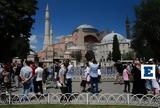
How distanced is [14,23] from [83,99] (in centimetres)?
1794

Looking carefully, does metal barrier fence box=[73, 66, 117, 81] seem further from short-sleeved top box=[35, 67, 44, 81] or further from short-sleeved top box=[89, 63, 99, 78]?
short-sleeved top box=[35, 67, 44, 81]

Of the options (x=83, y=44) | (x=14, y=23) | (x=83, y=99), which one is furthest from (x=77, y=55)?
(x=83, y=99)

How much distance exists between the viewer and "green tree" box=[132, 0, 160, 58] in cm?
4787

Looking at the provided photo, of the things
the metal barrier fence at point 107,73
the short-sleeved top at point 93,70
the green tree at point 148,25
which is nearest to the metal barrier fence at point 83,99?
the short-sleeved top at point 93,70

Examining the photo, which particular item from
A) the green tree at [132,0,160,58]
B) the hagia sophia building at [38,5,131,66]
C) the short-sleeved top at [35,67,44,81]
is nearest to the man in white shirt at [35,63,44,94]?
the short-sleeved top at [35,67,44,81]

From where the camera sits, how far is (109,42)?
159 m

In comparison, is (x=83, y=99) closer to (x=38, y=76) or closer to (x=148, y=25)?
(x=38, y=76)

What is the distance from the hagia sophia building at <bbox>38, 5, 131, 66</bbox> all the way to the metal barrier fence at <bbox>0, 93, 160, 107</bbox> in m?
131

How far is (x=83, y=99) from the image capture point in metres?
16.0

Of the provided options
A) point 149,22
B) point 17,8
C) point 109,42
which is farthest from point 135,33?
point 109,42

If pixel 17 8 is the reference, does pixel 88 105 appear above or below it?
below

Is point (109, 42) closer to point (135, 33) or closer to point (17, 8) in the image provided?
point (135, 33)

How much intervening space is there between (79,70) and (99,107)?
22.1 metres

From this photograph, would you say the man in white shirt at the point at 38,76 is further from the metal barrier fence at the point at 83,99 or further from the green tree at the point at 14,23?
the green tree at the point at 14,23
